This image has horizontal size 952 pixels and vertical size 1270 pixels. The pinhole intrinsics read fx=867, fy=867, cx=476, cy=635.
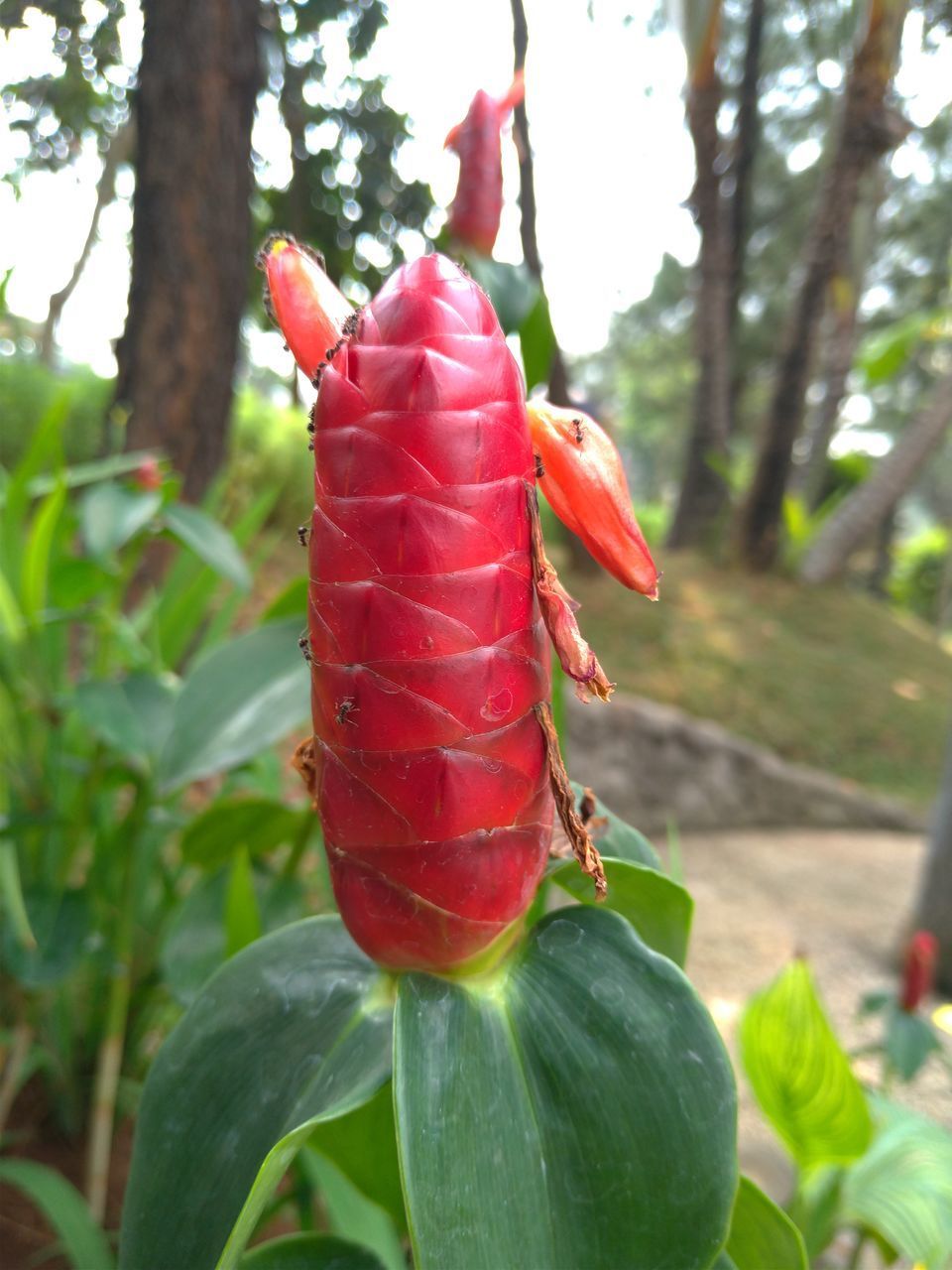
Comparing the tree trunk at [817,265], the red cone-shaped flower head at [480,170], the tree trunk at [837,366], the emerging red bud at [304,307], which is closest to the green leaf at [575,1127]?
the emerging red bud at [304,307]

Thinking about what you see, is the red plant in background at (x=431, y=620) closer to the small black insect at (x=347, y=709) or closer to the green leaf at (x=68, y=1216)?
the small black insect at (x=347, y=709)

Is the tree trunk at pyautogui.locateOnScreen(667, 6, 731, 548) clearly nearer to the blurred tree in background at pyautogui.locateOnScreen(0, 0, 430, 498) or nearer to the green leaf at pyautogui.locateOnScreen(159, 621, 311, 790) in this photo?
the blurred tree in background at pyautogui.locateOnScreen(0, 0, 430, 498)

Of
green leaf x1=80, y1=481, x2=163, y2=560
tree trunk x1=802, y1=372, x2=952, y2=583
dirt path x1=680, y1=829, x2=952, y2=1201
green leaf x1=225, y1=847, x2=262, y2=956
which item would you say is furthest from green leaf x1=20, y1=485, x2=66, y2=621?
tree trunk x1=802, y1=372, x2=952, y2=583

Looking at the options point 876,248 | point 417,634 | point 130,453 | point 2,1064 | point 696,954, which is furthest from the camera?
point 876,248

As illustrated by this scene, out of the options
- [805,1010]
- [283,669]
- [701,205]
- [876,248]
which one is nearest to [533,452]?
[283,669]

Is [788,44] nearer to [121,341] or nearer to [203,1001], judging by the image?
[121,341]

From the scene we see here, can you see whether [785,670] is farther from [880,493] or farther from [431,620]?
[431,620]
